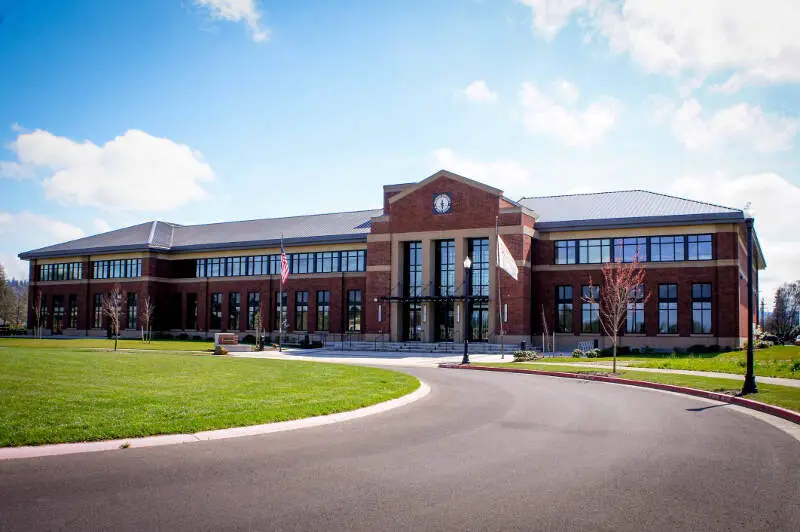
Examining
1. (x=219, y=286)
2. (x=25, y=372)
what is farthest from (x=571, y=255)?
(x=25, y=372)

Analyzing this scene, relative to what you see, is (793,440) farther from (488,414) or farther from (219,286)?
(219,286)

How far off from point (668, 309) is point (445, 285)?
1663 cm

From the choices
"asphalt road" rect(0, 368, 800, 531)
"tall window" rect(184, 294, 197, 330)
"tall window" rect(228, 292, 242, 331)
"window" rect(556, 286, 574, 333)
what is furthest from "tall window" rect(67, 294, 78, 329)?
"asphalt road" rect(0, 368, 800, 531)

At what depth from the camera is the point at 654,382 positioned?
68.8 ft

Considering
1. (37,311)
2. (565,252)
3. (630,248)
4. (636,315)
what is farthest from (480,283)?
(37,311)

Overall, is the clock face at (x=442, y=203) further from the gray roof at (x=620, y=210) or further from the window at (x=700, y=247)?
the window at (x=700, y=247)

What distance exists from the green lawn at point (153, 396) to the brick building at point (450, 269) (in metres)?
26.9

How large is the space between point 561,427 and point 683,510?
5.50 metres

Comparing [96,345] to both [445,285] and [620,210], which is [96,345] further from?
[620,210]

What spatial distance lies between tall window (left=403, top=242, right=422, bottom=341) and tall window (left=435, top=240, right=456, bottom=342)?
1.55 meters

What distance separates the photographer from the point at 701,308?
44562 mm

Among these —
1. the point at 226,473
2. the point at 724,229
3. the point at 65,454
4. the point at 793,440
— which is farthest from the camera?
the point at 724,229

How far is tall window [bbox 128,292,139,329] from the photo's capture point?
216 feet

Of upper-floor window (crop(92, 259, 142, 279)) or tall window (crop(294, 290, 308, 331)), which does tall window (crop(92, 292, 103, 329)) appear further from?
tall window (crop(294, 290, 308, 331))
